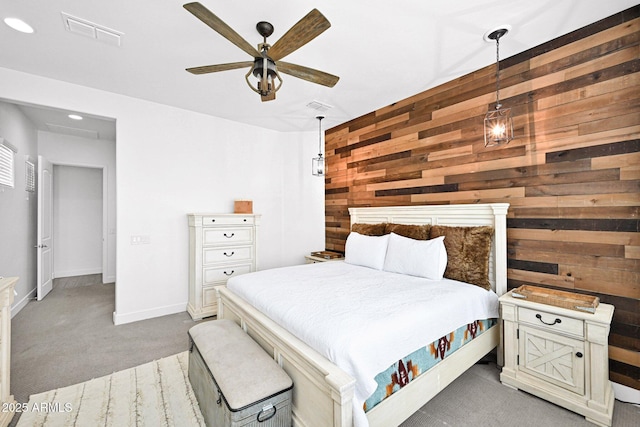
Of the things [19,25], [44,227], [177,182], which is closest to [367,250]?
[177,182]

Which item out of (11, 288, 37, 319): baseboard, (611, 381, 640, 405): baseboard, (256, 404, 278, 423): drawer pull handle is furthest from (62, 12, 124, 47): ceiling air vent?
(611, 381, 640, 405): baseboard

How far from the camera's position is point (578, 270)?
87.6 inches

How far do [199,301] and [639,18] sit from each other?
4.89 meters

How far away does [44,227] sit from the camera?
14.9 feet

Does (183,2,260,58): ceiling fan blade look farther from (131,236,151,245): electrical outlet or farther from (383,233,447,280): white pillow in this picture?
(131,236,151,245): electrical outlet

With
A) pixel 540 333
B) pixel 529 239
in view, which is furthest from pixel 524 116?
pixel 540 333

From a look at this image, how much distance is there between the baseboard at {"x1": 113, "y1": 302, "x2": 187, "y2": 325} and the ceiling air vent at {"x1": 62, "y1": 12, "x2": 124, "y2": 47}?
2990 millimetres

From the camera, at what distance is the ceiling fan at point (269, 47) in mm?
1514

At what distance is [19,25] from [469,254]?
423cm

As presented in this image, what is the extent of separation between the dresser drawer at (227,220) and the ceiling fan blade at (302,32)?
2.45 m

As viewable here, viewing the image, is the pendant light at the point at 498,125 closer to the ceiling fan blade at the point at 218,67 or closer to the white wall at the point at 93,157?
the ceiling fan blade at the point at 218,67

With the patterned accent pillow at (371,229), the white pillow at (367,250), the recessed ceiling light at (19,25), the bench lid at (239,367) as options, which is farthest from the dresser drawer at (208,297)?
the recessed ceiling light at (19,25)

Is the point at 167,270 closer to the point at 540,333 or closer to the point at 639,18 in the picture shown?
the point at 540,333

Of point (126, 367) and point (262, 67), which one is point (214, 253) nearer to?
point (126, 367)
